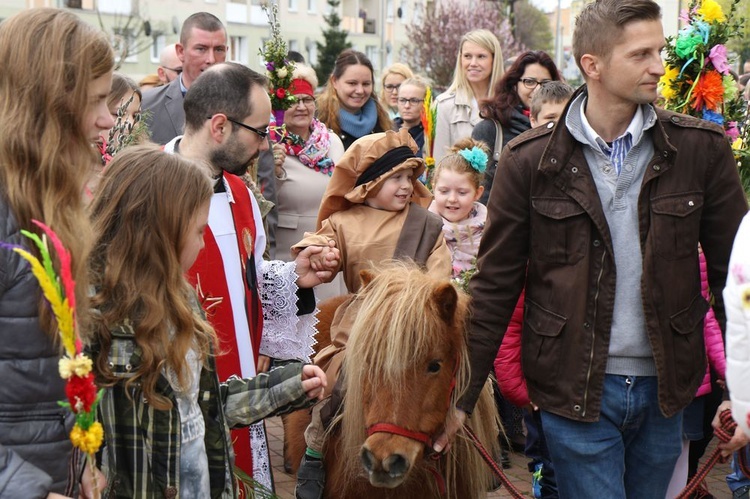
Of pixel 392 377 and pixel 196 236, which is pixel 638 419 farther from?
pixel 196 236

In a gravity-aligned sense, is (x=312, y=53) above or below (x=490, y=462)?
above

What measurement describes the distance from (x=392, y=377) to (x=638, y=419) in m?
0.89

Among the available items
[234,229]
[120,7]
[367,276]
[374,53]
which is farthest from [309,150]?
[374,53]

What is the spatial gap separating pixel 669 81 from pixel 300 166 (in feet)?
8.85

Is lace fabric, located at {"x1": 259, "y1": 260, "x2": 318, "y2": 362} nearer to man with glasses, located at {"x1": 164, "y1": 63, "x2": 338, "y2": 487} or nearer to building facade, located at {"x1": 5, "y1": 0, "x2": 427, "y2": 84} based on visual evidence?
man with glasses, located at {"x1": 164, "y1": 63, "x2": 338, "y2": 487}

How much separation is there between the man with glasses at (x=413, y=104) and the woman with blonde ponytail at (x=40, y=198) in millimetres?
7620

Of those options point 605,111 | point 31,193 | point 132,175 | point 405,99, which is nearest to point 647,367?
point 605,111

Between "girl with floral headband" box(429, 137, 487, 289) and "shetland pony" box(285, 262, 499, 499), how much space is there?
7.55 ft

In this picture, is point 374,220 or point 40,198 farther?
point 374,220

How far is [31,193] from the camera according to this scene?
94.9 inches

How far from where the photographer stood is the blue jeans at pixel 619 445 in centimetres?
335

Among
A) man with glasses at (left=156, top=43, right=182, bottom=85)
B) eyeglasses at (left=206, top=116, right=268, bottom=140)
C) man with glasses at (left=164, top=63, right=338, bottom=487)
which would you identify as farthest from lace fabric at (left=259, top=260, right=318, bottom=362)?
man with glasses at (left=156, top=43, right=182, bottom=85)

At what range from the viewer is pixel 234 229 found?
4.30 metres

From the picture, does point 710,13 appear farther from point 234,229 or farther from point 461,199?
point 234,229
